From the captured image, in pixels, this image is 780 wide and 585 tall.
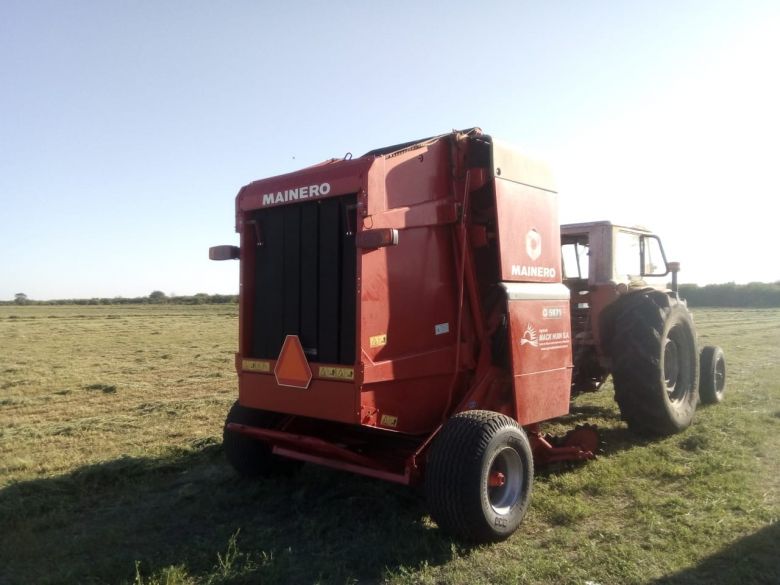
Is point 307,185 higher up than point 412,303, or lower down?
higher up

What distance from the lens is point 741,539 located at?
4.34 m

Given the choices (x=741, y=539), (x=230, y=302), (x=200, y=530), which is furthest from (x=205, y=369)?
(x=230, y=302)

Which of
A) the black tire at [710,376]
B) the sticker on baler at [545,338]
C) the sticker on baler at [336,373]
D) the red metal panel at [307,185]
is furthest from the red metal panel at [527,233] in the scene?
the black tire at [710,376]

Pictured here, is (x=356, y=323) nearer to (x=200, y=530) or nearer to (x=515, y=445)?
(x=515, y=445)

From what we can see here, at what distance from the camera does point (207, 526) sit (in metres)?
4.82

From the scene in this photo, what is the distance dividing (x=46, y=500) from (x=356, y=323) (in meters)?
2.97

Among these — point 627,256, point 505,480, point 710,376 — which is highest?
point 627,256

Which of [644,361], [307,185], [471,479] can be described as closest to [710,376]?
[644,361]

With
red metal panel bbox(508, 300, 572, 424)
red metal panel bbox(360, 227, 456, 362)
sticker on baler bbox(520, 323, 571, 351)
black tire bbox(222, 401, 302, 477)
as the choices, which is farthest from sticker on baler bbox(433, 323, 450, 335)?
black tire bbox(222, 401, 302, 477)

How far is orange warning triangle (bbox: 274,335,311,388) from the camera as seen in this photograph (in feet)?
15.9

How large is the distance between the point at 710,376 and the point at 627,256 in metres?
2.04

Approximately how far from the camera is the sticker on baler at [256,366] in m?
5.14

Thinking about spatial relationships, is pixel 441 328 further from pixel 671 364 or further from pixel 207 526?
pixel 671 364

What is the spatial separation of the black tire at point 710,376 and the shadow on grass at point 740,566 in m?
4.63
